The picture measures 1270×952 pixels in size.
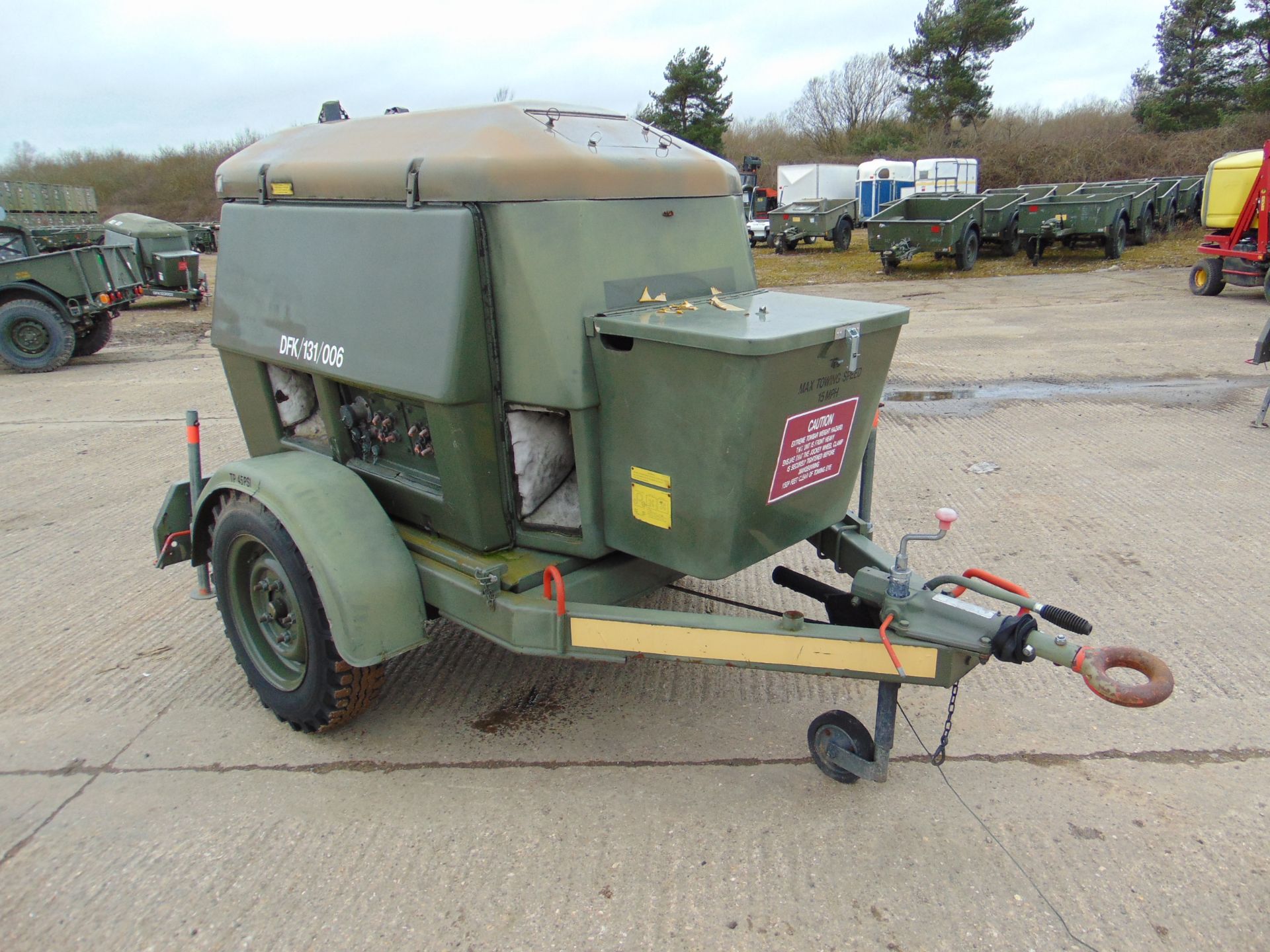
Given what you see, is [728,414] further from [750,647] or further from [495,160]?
[495,160]

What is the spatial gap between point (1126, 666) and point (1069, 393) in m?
6.22

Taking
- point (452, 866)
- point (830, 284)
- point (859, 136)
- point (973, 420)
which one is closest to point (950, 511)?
point (452, 866)

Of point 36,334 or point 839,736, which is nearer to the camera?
point 839,736

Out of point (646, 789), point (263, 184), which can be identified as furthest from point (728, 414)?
point (263, 184)

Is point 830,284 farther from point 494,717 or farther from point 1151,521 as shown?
point 494,717

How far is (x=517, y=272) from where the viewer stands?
2654 millimetres

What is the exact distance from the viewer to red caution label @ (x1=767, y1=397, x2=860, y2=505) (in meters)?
2.67

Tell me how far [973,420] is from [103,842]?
6.23m

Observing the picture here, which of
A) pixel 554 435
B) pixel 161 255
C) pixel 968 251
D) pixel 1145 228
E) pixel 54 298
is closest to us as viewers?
pixel 554 435

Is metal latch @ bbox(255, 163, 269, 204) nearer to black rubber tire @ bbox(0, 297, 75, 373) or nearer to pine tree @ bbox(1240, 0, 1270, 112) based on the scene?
black rubber tire @ bbox(0, 297, 75, 373)

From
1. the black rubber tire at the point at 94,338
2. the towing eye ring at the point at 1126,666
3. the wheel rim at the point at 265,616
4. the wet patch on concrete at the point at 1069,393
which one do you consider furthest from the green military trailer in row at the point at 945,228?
the towing eye ring at the point at 1126,666

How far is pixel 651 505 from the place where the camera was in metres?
2.75

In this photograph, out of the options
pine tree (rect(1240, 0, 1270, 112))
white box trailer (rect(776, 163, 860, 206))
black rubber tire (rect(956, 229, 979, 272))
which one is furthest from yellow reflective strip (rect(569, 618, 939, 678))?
pine tree (rect(1240, 0, 1270, 112))

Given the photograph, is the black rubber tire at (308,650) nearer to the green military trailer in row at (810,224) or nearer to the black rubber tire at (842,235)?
the green military trailer in row at (810,224)
